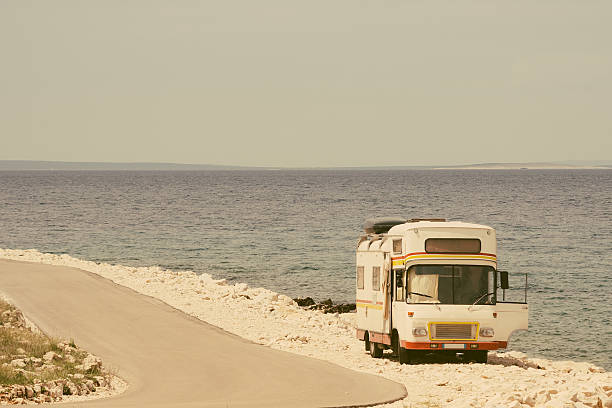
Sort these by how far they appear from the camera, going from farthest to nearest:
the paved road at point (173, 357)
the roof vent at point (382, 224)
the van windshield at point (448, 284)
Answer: the roof vent at point (382, 224), the van windshield at point (448, 284), the paved road at point (173, 357)

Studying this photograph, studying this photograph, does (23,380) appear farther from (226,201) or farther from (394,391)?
(226,201)

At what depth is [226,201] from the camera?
138 m

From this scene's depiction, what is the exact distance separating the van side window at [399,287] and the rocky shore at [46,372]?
7.32 metres

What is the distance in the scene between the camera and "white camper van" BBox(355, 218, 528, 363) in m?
22.5

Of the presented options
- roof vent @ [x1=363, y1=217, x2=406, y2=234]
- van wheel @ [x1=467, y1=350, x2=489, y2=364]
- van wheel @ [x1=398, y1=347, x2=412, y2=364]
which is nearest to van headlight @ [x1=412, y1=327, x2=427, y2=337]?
van wheel @ [x1=398, y1=347, x2=412, y2=364]

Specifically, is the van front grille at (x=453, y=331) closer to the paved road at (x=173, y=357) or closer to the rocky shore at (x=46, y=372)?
the paved road at (x=173, y=357)

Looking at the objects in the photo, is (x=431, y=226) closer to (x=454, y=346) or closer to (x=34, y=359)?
(x=454, y=346)

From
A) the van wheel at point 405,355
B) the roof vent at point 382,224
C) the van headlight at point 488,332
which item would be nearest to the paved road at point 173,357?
the van wheel at point 405,355

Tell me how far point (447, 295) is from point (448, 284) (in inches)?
11.3

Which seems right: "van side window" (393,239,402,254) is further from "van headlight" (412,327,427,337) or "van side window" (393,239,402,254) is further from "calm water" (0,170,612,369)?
"calm water" (0,170,612,369)

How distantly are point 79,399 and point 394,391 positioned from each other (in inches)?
253

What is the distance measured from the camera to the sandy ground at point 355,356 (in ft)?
55.7

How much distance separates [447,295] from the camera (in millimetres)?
22891

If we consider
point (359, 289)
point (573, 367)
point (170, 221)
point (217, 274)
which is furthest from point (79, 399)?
point (170, 221)
